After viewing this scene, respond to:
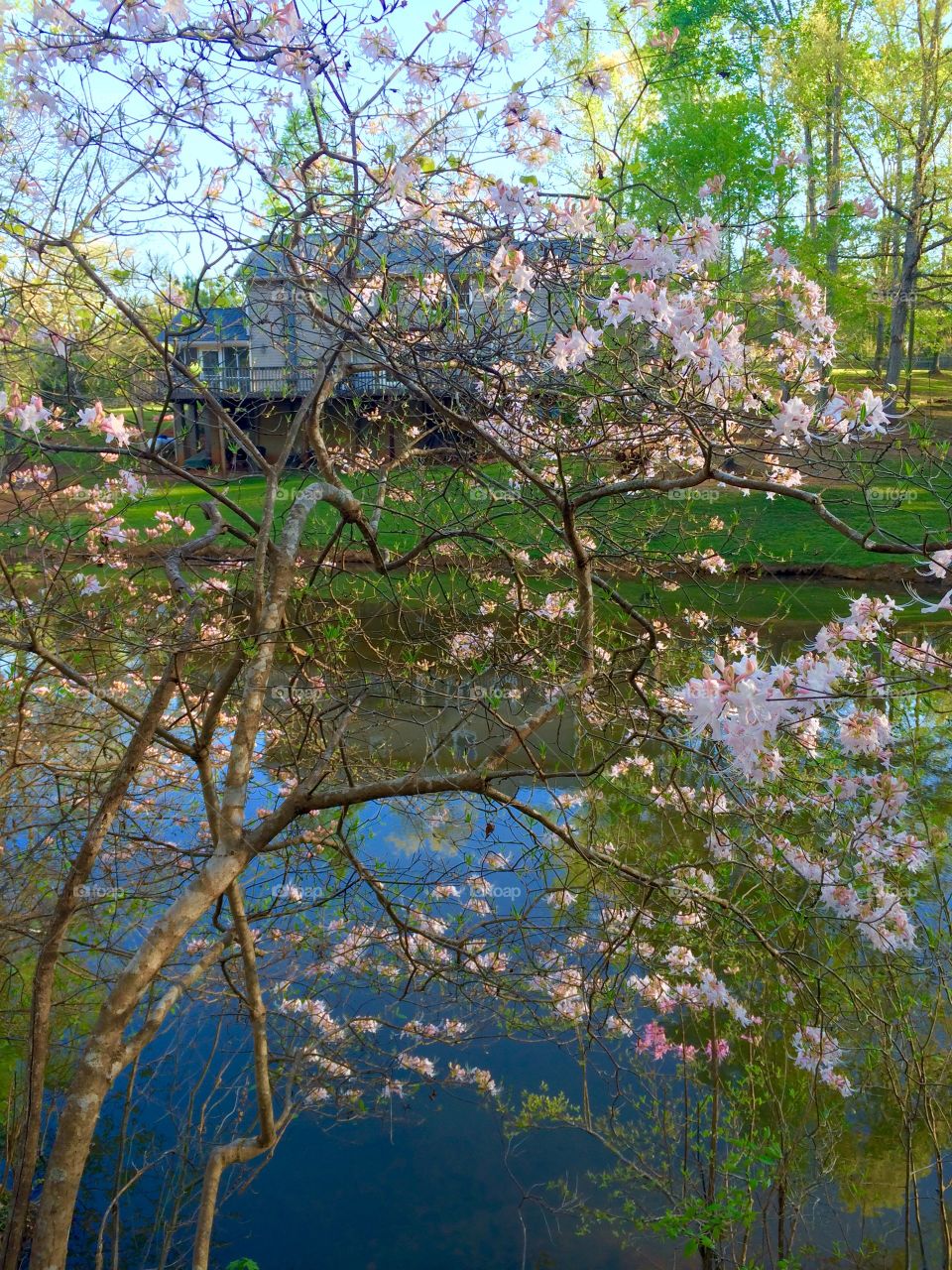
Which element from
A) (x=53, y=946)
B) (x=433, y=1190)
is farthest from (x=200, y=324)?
(x=433, y=1190)

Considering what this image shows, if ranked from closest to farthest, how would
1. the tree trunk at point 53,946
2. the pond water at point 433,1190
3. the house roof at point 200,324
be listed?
1. the tree trunk at point 53,946
2. the house roof at point 200,324
3. the pond water at point 433,1190

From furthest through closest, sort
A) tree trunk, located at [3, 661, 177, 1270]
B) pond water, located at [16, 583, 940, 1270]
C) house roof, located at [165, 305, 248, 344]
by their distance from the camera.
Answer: pond water, located at [16, 583, 940, 1270] → house roof, located at [165, 305, 248, 344] → tree trunk, located at [3, 661, 177, 1270]

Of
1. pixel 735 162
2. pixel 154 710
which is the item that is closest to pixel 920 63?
pixel 735 162

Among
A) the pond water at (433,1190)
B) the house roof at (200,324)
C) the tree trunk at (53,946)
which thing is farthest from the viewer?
the pond water at (433,1190)

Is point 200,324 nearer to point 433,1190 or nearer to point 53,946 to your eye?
point 53,946

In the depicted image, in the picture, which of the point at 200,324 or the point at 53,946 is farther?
the point at 200,324

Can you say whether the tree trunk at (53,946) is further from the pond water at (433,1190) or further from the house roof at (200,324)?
the house roof at (200,324)

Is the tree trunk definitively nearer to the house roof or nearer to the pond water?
the pond water

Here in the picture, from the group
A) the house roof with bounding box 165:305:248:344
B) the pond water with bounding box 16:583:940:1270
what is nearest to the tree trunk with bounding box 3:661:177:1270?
the pond water with bounding box 16:583:940:1270

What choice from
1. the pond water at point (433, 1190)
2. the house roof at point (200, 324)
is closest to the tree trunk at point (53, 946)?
the pond water at point (433, 1190)

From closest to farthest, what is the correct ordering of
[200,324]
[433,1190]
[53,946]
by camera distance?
1. [53,946]
2. [200,324]
3. [433,1190]

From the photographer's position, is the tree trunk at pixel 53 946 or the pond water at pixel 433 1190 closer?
the tree trunk at pixel 53 946

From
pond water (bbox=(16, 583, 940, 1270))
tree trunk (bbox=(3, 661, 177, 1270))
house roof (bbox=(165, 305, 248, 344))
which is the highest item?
house roof (bbox=(165, 305, 248, 344))

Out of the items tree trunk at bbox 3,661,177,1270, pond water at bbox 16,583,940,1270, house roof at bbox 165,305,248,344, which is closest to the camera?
tree trunk at bbox 3,661,177,1270
